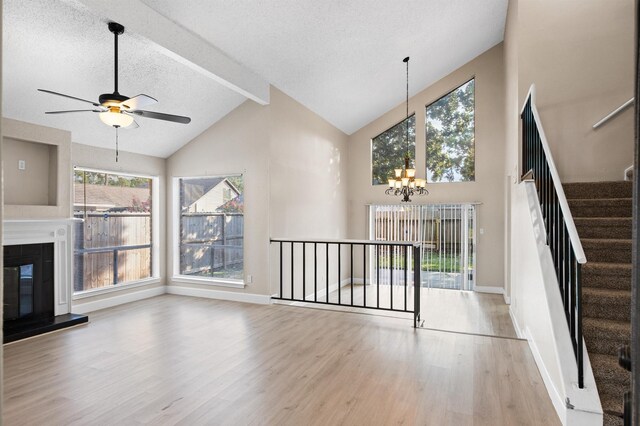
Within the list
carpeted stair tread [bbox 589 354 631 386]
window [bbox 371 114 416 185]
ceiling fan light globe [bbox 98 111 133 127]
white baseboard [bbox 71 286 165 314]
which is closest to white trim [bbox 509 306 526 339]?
carpeted stair tread [bbox 589 354 631 386]

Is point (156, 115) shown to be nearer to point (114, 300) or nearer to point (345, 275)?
point (114, 300)

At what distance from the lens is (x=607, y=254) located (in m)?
3.10

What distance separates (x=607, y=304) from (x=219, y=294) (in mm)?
4983

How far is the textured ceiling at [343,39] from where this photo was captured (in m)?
4.01

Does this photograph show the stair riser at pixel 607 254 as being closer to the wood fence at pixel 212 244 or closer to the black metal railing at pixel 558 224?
the black metal railing at pixel 558 224

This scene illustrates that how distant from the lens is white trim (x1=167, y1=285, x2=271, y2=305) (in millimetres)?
5586

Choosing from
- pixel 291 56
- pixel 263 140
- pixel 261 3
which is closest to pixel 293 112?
pixel 263 140

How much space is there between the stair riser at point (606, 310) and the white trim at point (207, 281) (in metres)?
4.38

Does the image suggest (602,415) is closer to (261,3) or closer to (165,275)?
(261,3)

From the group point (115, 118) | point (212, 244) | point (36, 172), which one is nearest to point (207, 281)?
point (212, 244)

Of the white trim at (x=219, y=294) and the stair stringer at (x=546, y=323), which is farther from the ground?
the stair stringer at (x=546, y=323)

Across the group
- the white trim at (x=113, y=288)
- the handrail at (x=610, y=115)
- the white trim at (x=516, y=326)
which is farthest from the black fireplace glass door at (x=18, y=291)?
the handrail at (x=610, y=115)

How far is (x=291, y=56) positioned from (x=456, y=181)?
4.24 metres

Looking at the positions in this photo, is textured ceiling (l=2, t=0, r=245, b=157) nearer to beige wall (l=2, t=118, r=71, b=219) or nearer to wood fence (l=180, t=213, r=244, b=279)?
beige wall (l=2, t=118, r=71, b=219)
